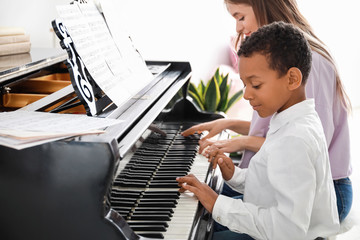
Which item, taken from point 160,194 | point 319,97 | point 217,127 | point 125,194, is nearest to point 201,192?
point 160,194

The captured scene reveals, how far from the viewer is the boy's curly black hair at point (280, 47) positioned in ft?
4.96

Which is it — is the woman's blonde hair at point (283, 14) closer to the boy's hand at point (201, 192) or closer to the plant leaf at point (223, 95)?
the boy's hand at point (201, 192)

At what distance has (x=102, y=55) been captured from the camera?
170 cm

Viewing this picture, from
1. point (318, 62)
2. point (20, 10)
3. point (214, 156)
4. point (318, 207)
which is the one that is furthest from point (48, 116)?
point (20, 10)

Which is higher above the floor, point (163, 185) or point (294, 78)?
point (294, 78)

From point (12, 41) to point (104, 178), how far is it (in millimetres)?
1474

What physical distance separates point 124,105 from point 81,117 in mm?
323

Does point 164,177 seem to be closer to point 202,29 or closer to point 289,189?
point 289,189

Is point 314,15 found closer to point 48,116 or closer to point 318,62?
point 318,62

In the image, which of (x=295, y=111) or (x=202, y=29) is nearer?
(x=295, y=111)

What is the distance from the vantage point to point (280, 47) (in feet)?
4.98

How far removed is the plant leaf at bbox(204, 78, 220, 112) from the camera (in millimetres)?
3811

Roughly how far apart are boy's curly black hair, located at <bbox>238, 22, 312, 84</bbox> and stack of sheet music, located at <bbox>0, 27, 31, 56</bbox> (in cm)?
133

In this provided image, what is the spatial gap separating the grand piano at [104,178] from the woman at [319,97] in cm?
28
